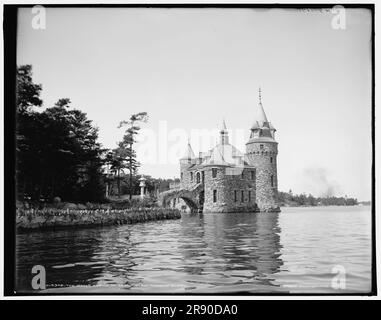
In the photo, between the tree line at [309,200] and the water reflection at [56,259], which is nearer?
the water reflection at [56,259]

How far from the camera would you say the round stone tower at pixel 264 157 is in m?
8.86

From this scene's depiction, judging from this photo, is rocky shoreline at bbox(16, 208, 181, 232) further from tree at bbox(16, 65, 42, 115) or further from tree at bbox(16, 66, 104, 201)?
tree at bbox(16, 65, 42, 115)

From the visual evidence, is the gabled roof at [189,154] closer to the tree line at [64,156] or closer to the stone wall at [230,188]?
the tree line at [64,156]

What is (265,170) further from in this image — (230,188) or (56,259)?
(56,259)

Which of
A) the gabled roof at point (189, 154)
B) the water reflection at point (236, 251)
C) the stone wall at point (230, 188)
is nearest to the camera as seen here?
the water reflection at point (236, 251)

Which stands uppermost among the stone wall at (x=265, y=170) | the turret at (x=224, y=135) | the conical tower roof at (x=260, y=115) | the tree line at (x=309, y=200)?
the conical tower roof at (x=260, y=115)

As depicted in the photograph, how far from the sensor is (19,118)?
25.4ft

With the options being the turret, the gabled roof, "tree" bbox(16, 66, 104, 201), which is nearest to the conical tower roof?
the turret

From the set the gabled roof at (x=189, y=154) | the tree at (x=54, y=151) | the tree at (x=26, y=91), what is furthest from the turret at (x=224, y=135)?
the tree at (x=26, y=91)

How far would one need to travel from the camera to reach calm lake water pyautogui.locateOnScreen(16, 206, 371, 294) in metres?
6.98

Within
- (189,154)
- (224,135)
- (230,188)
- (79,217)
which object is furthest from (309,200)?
(79,217)

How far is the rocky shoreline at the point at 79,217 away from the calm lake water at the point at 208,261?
203mm

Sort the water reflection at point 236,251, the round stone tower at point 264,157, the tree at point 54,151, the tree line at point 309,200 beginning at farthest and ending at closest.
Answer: the round stone tower at point 264,157, the tree line at point 309,200, the tree at point 54,151, the water reflection at point 236,251
